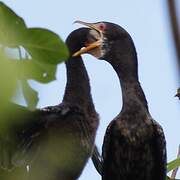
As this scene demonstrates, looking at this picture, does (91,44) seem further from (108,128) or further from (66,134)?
(66,134)

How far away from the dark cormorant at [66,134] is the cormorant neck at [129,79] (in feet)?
1.02

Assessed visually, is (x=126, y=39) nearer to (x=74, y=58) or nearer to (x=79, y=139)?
(x=74, y=58)

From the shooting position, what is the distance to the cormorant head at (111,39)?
4242 mm

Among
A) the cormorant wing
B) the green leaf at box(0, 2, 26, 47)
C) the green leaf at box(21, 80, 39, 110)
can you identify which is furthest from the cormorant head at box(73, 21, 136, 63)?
the green leaf at box(0, 2, 26, 47)

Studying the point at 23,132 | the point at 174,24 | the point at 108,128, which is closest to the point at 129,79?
the point at 108,128

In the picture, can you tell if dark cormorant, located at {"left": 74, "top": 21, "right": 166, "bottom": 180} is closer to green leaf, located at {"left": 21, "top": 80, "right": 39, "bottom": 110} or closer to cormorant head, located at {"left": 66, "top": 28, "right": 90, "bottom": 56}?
cormorant head, located at {"left": 66, "top": 28, "right": 90, "bottom": 56}

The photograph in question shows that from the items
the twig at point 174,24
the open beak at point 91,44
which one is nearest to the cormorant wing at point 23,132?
the twig at point 174,24

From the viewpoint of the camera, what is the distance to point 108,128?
3924 millimetres

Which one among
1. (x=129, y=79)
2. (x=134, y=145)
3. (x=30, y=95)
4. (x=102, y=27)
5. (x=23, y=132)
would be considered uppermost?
(x=30, y=95)

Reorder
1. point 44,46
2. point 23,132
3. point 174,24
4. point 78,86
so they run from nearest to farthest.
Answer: point 174,24
point 44,46
point 23,132
point 78,86

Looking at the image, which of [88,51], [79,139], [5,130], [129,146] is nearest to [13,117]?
[5,130]

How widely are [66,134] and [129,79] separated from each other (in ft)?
3.34

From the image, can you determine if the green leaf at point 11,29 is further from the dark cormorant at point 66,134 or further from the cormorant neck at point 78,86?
the cormorant neck at point 78,86

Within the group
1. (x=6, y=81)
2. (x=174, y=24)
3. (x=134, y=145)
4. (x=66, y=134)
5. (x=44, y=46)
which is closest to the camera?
(x=174, y=24)
